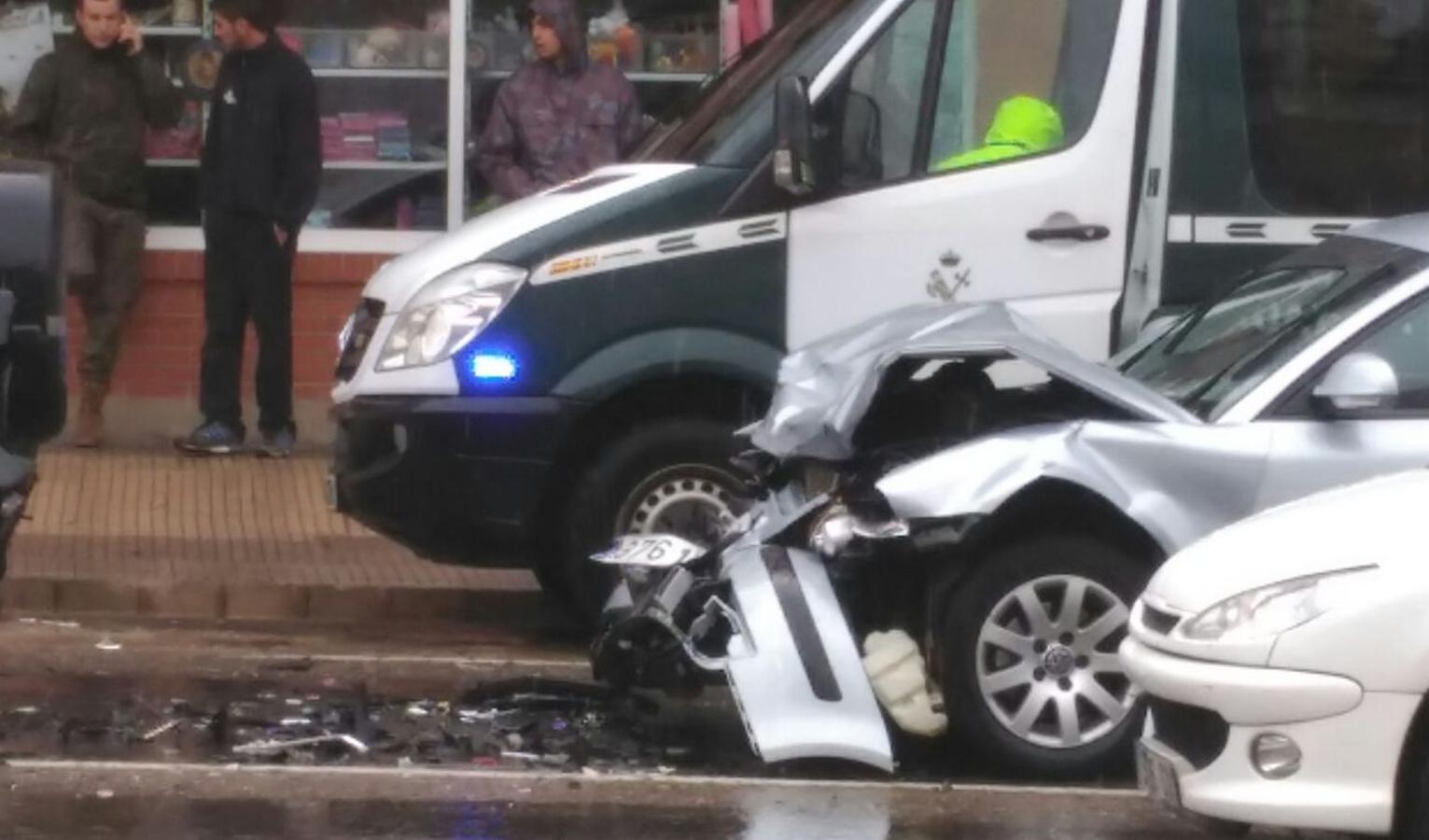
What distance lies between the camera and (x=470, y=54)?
578 inches

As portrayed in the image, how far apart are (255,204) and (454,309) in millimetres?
3936

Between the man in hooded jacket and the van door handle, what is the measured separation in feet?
11.4

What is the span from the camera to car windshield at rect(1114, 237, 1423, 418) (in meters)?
→ 8.28

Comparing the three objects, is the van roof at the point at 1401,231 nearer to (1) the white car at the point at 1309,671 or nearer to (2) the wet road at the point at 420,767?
(2) the wet road at the point at 420,767

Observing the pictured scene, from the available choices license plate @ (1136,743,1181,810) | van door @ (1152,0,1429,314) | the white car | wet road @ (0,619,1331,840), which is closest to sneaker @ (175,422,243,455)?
wet road @ (0,619,1331,840)

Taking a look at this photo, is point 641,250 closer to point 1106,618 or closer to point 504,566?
point 504,566

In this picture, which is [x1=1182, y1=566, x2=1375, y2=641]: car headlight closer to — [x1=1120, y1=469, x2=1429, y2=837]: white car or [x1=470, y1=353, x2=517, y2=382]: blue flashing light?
[x1=1120, y1=469, x2=1429, y2=837]: white car

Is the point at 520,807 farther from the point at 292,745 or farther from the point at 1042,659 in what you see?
the point at 1042,659

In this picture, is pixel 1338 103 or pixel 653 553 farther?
pixel 1338 103

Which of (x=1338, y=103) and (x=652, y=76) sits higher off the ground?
(x=1338, y=103)

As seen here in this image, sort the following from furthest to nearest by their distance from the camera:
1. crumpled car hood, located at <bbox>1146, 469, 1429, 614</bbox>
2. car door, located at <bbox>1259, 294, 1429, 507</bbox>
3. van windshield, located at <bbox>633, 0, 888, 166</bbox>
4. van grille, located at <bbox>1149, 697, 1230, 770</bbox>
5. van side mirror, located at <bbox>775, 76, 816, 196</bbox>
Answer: van windshield, located at <bbox>633, 0, 888, 166</bbox> → van side mirror, located at <bbox>775, 76, 816, 196</bbox> → car door, located at <bbox>1259, 294, 1429, 507</bbox> → van grille, located at <bbox>1149, 697, 1230, 770</bbox> → crumpled car hood, located at <bbox>1146, 469, 1429, 614</bbox>

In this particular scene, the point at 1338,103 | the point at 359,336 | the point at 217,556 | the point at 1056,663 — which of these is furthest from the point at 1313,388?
the point at 217,556

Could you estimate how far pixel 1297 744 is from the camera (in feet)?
21.0

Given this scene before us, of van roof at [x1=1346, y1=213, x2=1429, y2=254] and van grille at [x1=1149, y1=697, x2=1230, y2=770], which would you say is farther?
van roof at [x1=1346, y1=213, x2=1429, y2=254]
